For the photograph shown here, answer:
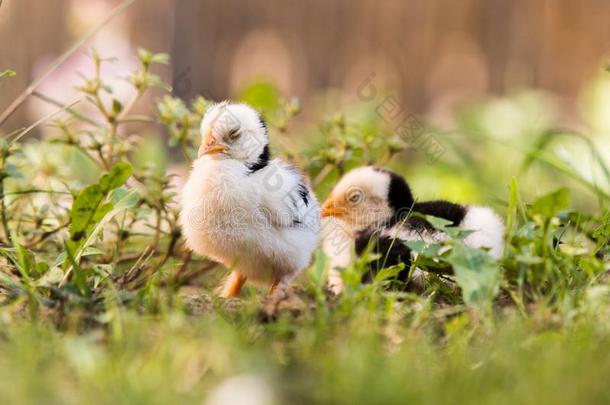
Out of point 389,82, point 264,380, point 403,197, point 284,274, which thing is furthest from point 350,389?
point 389,82

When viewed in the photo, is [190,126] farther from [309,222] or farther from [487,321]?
[487,321]

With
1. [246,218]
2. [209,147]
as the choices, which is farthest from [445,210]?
[209,147]

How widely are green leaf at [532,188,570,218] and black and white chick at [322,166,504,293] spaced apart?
2.78ft

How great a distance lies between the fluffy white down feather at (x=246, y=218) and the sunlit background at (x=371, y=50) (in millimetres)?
5564

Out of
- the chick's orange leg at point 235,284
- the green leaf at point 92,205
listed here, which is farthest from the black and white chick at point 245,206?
the green leaf at point 92,205

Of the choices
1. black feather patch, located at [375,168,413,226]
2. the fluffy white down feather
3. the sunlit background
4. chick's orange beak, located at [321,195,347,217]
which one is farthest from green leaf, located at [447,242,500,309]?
the sunlit background

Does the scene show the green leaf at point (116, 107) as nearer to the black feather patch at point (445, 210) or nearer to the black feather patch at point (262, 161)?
the black feather patch at point (262, 161)

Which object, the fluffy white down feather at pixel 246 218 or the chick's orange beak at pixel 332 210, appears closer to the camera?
the fluffy white down feather at pixel 246 218

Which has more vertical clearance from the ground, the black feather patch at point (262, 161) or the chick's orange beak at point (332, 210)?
the black feather patch at point (262, 161)

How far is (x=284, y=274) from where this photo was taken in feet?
12.8

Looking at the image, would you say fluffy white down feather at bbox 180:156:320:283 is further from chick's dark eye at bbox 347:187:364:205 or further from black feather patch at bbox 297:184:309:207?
chick's dark eye at bbox 347:187:364:205

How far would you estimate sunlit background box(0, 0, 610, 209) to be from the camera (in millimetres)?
9734

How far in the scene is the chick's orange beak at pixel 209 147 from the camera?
3.83 meters

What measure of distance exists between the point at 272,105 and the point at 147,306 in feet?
15.9
